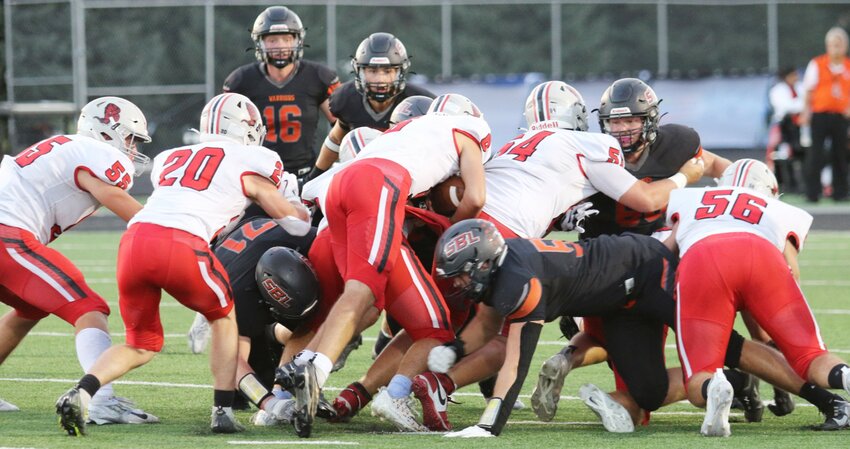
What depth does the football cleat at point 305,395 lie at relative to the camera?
18.0ft

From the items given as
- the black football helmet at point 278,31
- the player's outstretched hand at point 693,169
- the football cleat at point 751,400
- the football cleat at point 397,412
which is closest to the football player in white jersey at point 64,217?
the football cleat at point 397,412

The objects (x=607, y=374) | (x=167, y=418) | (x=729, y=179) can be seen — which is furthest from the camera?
(x=607, y=374)

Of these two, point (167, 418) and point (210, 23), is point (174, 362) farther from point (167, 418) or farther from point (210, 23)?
point (210, 23)

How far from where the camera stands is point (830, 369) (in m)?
5.67

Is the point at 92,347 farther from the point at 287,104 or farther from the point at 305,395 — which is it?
the point at 287,104

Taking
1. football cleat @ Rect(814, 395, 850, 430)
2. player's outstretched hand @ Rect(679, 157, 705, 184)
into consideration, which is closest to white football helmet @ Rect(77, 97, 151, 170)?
player's outstretched hand @ Rect(679, 157, 705, 184)

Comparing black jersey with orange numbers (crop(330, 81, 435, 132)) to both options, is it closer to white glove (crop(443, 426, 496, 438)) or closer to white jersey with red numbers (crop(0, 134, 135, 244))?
→ white jersey with red numbers (crop(0, 134, 135, 244))

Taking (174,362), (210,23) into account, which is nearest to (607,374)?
(174,362)

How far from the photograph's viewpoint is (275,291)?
6.07 metres

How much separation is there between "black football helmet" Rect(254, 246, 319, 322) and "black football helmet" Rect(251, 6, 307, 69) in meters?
3.63

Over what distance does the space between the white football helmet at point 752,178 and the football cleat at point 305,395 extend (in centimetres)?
246

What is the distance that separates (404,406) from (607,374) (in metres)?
2.05

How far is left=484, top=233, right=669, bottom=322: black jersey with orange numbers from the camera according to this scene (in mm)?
5605

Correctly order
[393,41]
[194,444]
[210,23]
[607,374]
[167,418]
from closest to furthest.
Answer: [194,444] → [167,418] → [607,374] → [393,41] → [210,23]
